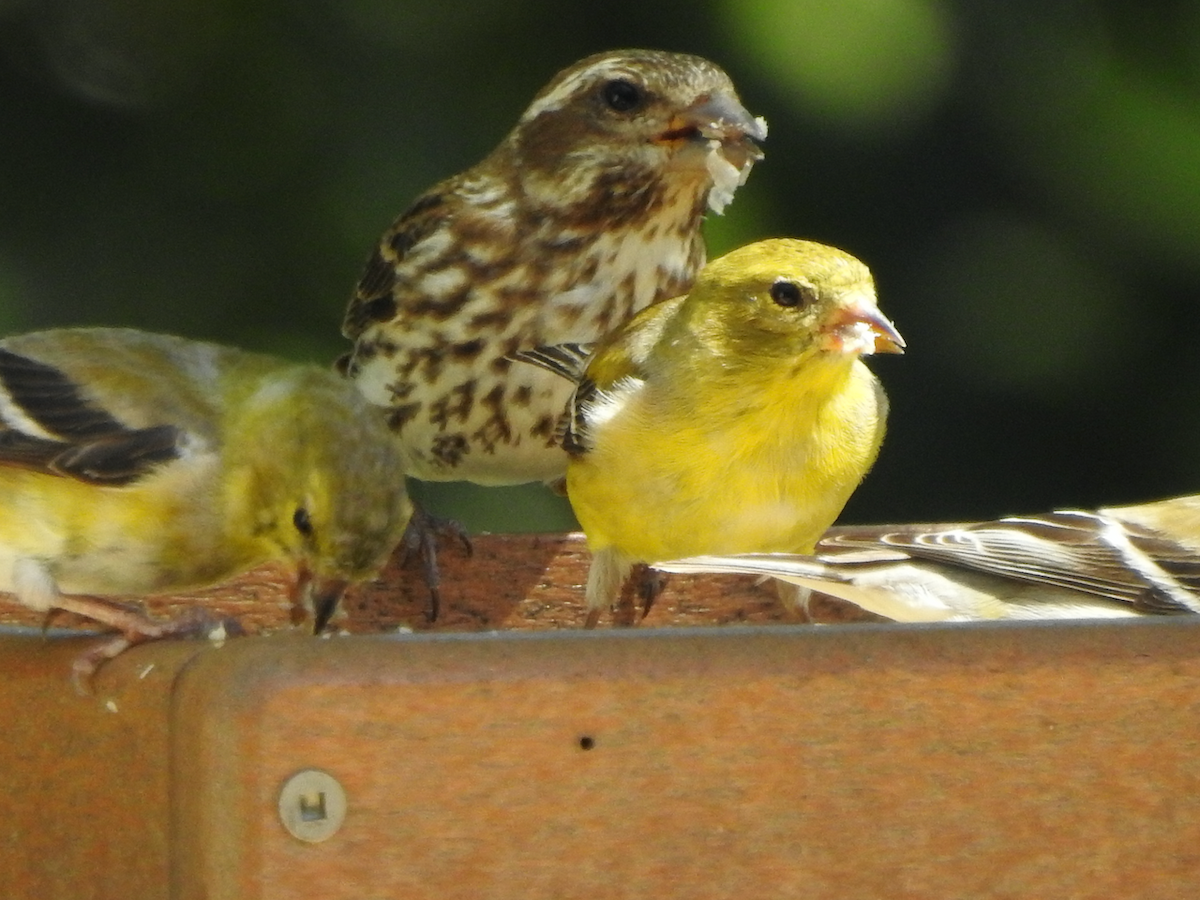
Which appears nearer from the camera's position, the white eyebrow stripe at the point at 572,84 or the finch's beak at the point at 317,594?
the finch's beak at the point at 317,594

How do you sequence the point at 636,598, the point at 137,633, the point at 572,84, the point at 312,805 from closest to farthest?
the point at 312,805, the point at 137,633, the point at 636,598, the point at 572,84

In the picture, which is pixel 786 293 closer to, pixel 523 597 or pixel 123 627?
pixel 523 597

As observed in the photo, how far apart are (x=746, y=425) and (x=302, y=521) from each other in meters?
0.58

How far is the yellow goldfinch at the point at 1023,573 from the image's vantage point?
7.94ft

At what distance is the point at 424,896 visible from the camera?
56.2 inches

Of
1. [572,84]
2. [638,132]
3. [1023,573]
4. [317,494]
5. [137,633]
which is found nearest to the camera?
[137,633]

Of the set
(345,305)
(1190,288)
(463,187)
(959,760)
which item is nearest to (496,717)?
(959,760)

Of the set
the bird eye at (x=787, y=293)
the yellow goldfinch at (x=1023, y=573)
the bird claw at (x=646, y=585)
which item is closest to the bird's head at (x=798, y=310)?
the bird eye at (x=787, y=293)

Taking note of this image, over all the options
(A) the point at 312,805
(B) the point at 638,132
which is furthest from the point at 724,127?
(A) the point at 312,805

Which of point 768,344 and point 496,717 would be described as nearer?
point 496,717

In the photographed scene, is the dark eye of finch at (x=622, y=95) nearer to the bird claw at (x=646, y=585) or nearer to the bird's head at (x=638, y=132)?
the bird's head at (x=638, y=132)

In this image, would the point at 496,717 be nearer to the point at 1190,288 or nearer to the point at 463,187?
the point at 463,187

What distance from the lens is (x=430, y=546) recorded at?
284cm

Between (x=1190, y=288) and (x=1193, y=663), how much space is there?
8.58 feet
